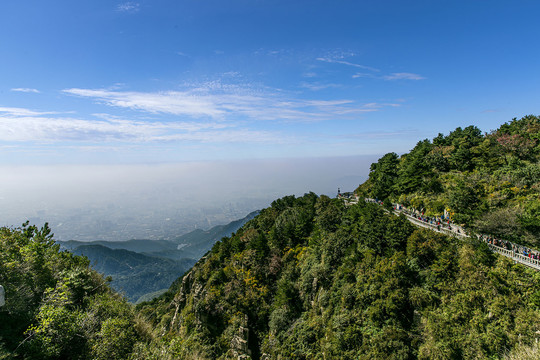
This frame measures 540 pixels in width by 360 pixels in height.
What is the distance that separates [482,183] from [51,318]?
32944mm

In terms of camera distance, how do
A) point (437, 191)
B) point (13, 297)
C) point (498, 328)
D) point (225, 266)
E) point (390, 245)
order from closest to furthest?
point (13, 297)
point (498, 328)
point (390, 245)
point (437, 191)
point (225, 266)

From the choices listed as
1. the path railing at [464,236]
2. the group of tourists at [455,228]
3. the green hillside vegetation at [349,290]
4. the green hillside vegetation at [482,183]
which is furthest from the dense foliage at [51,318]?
the green hillside vegetation at [482,183]

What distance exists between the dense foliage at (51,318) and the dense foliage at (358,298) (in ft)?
6.21

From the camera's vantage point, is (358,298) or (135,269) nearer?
(358,298)

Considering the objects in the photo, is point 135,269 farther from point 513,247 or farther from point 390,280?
point 513,247

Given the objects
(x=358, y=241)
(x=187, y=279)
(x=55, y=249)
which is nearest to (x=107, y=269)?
(x=187, y=279)

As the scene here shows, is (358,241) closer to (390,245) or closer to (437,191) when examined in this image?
(390,245)

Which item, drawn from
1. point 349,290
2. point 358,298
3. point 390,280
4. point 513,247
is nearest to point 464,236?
point 513,247

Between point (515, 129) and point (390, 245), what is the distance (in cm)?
3002

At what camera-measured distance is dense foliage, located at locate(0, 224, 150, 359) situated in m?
8.80

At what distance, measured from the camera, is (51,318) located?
359 inches

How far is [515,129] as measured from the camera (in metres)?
31.9

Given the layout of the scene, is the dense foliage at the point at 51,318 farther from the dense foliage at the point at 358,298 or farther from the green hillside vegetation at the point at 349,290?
the dense foliage at the point at 358,298

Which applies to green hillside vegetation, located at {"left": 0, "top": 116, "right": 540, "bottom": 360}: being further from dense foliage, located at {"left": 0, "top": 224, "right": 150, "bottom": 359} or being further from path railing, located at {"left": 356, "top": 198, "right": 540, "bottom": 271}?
path railing, located at {"left": 356, "top": 198, "right": 540, "bottom": 271}
